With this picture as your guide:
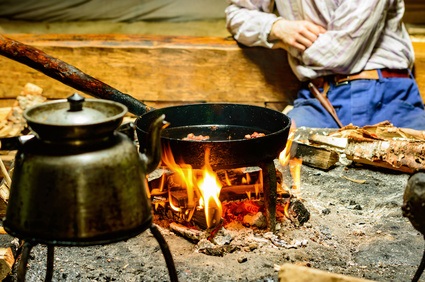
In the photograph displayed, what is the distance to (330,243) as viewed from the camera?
2.91m

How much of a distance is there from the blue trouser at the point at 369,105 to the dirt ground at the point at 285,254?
47.6 inches

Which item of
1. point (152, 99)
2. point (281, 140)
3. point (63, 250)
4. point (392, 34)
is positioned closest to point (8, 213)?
point (63, 250)

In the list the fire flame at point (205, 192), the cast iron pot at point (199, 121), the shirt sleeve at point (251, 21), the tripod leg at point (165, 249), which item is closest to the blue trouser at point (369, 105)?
the shirt sleeve at point (251, 21)

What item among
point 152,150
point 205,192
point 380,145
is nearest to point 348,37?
point 380,145

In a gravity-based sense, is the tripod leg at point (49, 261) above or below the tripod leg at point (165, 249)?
below

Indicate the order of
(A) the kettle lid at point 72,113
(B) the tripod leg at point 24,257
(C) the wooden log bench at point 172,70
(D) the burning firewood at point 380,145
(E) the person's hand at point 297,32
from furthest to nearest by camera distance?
(C) the wooden log bench at point 172,70 < (E) the person's hand at point 297,32 < (D) the burning firewood at point 380,145 < (B) the tripod leg at point 24,257 < (A) the kettle lid at point 72,113

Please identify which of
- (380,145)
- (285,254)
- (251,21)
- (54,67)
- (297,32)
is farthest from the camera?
(251,21)

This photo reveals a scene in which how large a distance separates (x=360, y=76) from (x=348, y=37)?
1.24 ft

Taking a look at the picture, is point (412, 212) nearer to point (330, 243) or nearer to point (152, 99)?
point (330, 243)

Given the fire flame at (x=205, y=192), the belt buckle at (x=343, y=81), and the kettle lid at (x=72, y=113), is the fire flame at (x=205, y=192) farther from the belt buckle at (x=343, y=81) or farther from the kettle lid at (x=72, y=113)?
the belt buckle at (x=343, y=81)

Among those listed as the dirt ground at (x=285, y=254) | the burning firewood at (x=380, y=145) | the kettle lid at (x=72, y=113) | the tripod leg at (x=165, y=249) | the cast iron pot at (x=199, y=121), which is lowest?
the dirt ground at (x=285, y=254)

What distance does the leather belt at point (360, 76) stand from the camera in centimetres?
443

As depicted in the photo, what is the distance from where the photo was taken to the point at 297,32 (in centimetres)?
436

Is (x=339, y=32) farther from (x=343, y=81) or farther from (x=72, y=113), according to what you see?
(x=72, y=113)
